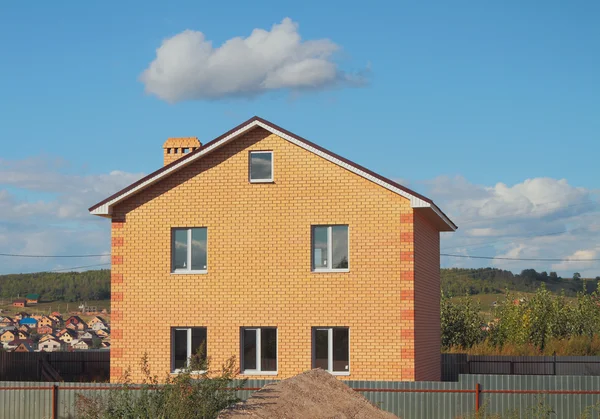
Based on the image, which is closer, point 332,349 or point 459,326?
point 332,349

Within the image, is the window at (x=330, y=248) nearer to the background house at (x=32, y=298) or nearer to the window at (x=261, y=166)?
the window at (x=261, y=166)

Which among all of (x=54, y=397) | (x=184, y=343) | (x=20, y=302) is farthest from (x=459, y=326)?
(x=20, y=302)

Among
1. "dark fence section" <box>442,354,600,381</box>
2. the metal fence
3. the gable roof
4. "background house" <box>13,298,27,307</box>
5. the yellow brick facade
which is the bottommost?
"background house" <box>13,298,27,307</box>

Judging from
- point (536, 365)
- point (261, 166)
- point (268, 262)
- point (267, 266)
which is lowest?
point (536, 365)

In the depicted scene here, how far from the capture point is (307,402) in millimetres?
17688

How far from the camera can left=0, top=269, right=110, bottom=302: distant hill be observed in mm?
162500

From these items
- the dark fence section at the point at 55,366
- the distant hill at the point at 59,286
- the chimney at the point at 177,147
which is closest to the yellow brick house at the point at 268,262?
the chimney at the point at 177,147

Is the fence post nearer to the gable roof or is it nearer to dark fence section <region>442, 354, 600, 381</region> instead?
the gable roof

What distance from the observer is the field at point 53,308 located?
480ft

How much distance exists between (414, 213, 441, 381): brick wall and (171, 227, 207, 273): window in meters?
Result: 6.31

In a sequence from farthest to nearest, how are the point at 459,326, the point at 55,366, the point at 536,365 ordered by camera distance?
the point at 459,326 < the point at 536,365 < the point at 55,366

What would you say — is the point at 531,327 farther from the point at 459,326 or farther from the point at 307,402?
the point at 307,402

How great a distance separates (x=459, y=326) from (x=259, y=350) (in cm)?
2215

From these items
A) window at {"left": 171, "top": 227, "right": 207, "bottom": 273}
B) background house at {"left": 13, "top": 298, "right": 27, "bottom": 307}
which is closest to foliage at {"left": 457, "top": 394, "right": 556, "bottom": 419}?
window at {"left": 171, "top": 227, "right": 207, "bottom": 273}
